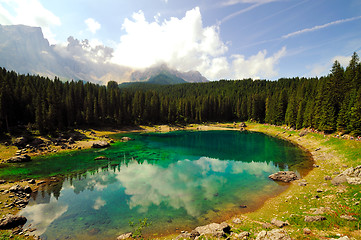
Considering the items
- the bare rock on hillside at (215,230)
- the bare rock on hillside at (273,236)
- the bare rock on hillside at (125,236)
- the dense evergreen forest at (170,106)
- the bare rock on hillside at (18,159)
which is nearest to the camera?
the bare rock on hillside at (273,236)

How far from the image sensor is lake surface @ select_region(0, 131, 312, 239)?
18453 millimetres

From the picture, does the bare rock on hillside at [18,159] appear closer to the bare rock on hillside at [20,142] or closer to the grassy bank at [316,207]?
the bare rock on hillside at [20,142]

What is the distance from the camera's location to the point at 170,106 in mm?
132250

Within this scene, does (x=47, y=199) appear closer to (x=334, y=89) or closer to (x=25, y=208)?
(x=25, y=208)

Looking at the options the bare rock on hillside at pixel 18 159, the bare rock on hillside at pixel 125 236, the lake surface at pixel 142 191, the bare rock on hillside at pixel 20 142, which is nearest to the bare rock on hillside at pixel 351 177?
the lake surface at pixel 142 191

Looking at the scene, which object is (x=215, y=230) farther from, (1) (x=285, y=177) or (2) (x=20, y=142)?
(2) (x=20, y=142)

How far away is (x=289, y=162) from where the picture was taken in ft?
135

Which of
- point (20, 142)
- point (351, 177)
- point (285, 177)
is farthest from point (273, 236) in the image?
point (20, 142)

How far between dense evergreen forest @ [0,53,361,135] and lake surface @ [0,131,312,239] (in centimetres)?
2687

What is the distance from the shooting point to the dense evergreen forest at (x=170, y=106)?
5762 centimetres

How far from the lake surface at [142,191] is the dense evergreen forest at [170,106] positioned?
26875 millimetres

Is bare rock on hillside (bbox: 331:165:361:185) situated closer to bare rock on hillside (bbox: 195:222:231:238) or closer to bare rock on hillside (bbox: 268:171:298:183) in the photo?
bare rock on hillside (bbox: 268:171:298:183)

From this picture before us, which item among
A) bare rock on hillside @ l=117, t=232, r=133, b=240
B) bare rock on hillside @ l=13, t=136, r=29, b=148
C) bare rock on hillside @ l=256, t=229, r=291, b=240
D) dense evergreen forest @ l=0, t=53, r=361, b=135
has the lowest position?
bare rock on hillside @ l=117, t=232, r=133, b=240

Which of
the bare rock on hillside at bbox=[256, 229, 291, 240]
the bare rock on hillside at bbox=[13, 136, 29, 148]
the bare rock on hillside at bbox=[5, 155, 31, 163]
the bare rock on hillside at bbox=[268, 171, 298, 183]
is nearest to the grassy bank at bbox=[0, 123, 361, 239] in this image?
the bare rock on hillside at bbox=[256, 229, 291, 240]
